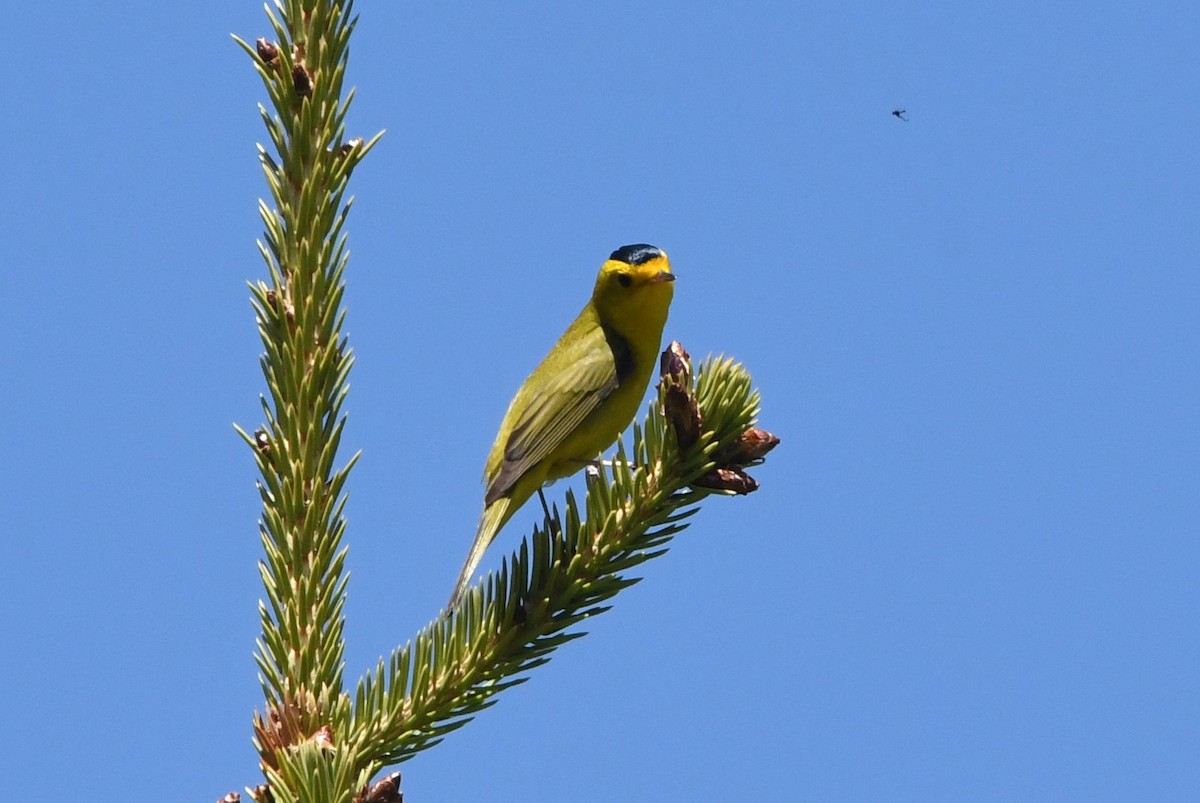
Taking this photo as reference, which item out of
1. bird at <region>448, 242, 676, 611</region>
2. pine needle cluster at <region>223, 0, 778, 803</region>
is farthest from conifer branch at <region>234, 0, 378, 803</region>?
bird at <region>448, 242, 676, 611</region>

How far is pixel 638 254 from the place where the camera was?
24.3 ft

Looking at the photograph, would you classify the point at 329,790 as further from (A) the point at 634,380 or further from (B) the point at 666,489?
(A) the point at 634,380

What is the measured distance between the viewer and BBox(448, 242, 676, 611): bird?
618 cm

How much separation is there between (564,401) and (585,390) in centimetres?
19

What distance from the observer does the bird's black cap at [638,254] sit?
24.2ft

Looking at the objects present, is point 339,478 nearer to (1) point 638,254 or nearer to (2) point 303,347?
(2) point 303,347

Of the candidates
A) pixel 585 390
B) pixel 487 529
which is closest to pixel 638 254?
pixel 585 390

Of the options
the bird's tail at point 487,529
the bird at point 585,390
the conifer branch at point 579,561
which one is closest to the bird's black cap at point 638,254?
the bird at point 585,390

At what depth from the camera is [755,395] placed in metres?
3.38

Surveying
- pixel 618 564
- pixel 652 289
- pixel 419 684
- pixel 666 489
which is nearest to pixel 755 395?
pixel 666 489

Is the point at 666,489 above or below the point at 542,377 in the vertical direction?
below

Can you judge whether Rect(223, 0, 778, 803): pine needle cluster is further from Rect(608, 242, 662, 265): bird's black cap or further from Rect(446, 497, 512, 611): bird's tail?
Rect(608, 242, 662, 265): bird's black cap

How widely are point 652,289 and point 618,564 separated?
4301 millimetres

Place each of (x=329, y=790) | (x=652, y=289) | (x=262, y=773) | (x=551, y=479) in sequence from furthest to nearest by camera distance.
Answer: (x=652, y=289)
(x=551, y=479)
(x=262, y=773)
(x=329, y=790)
